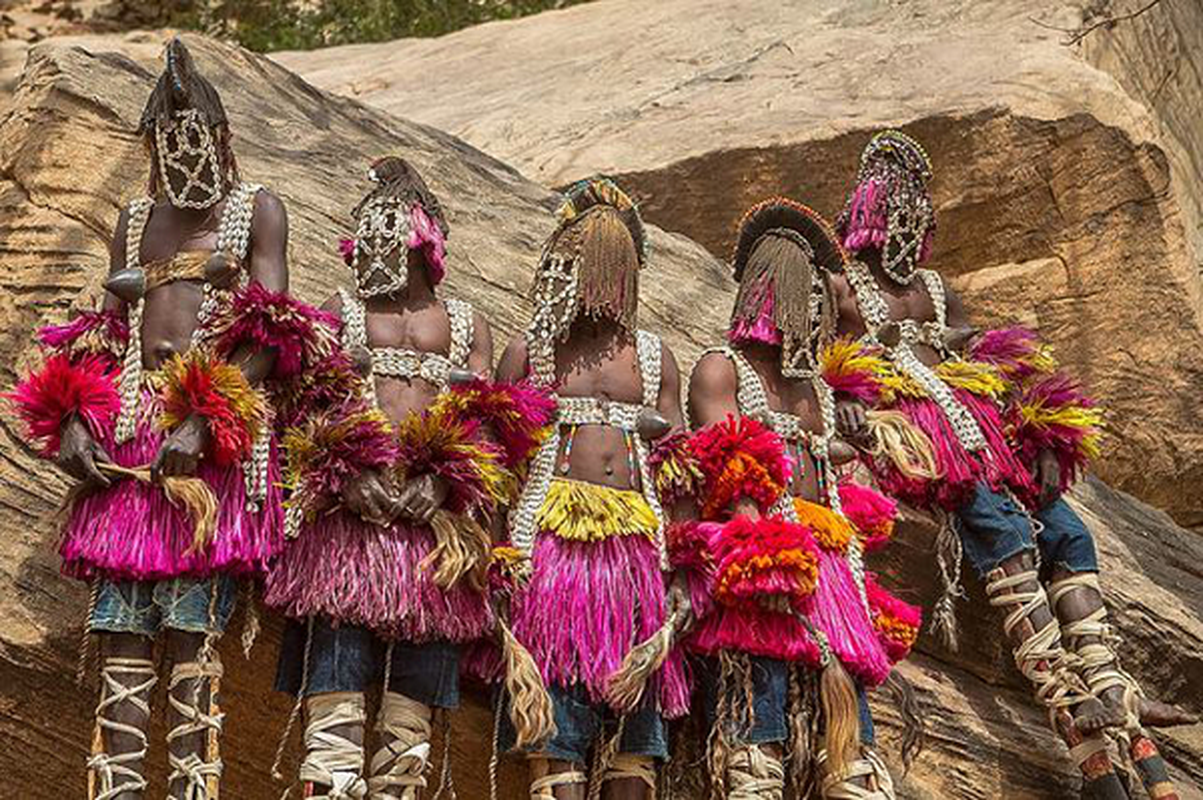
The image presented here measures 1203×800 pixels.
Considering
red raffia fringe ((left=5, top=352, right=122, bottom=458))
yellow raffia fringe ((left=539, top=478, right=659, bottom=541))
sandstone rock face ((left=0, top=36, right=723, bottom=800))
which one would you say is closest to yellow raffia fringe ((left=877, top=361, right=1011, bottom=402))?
sandstone rock face ((left=0, top=36, right=723, bottom=800))

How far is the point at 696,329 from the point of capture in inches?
264

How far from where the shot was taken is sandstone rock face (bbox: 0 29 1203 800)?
16.8 ft

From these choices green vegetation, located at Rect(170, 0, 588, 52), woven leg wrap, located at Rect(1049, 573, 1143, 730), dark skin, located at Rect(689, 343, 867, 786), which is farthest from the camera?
green vegetation, located at Rect(170, 0, 588, 52)

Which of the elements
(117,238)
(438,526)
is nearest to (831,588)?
(438,526)

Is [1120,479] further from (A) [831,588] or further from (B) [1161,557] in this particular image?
(A) [831,588]

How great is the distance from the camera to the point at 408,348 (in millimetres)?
4969

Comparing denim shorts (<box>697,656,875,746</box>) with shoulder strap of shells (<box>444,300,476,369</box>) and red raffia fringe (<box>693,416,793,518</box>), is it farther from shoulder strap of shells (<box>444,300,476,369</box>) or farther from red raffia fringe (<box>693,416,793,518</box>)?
shoulder strap of shells (<box>444,300,476,369</box>)

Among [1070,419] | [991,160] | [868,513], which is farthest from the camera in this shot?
[991,160]

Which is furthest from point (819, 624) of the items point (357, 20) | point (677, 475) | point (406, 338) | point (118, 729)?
point (357, 20)

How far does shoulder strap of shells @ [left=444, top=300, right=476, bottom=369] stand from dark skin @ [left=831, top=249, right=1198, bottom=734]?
4.37 ft

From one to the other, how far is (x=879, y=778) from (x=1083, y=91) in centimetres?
433

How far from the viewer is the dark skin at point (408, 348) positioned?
465cm

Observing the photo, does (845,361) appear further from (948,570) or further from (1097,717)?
(1097,717)

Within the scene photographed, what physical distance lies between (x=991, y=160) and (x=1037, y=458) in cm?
243
